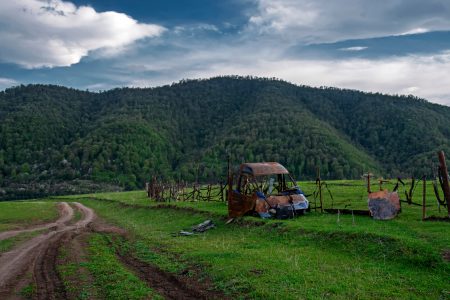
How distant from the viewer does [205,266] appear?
52.9 feet

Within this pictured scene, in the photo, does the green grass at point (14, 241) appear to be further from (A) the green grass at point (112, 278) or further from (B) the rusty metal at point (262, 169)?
(B) the rusty metal at point (262, 169)

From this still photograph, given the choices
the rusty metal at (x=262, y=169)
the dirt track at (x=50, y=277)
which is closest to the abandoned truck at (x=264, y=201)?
the rusty metal at (x=262, y=169)

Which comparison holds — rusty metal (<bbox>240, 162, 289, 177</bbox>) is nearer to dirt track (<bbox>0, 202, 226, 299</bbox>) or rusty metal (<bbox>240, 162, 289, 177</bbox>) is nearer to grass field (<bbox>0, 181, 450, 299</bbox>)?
grass field (<bbox>0, 181, 450, 299</bbox>)

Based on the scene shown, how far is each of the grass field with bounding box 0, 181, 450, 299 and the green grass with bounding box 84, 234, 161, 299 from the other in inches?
1.3

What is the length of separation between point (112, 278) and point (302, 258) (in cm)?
733

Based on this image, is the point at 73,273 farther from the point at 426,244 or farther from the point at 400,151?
the point at 400,151

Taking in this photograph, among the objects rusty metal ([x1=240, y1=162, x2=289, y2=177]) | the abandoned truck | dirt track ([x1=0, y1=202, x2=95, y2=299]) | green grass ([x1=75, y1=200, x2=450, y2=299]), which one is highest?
rusty metal ([x1=240, y1=162, x2=289, y2=177])

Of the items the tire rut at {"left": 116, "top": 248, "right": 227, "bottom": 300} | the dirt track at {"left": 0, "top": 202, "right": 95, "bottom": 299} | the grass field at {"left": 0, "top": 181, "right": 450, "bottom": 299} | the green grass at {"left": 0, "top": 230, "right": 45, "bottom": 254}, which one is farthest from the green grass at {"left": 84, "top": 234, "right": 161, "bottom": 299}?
the green grass at {"left": 0, "top": 230, "right": 45, "bottom": 254}

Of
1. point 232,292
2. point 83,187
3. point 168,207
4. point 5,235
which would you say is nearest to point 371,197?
point 232,292

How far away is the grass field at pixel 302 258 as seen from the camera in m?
12.5

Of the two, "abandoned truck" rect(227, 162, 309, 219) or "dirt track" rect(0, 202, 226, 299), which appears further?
"abandoned truck" rect(227, 162, 309, 219)

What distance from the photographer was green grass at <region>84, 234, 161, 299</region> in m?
12.6

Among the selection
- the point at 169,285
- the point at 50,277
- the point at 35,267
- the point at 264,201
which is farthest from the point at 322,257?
the point at 35,267

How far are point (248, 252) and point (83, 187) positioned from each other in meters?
144
